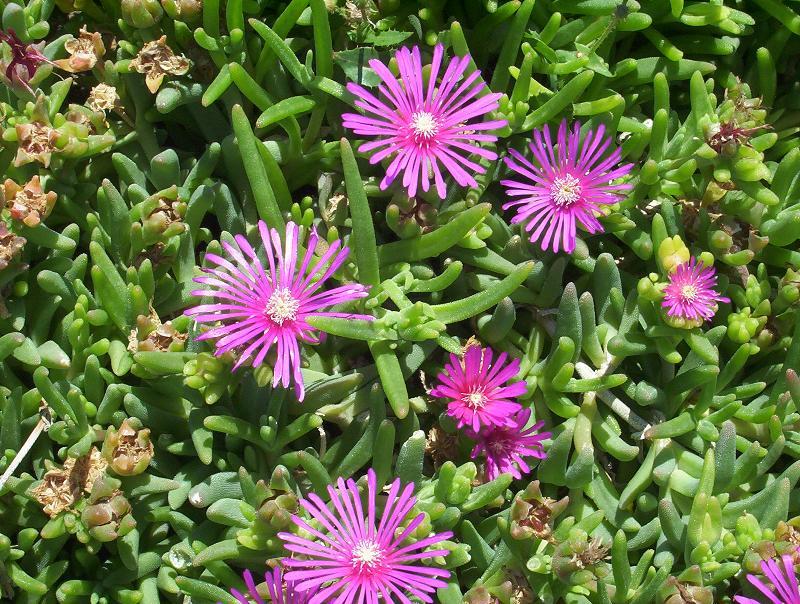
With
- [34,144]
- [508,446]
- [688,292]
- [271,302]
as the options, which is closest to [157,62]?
[34,144]

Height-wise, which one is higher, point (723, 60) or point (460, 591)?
point (723, 60)

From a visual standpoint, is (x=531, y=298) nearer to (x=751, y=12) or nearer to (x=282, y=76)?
(x=282, y=76)

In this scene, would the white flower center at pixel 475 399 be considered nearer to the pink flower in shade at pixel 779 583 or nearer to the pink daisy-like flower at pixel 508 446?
the pink daisy-like flower at pixel 508 446

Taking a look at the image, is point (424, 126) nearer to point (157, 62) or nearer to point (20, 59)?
point (157, 62)

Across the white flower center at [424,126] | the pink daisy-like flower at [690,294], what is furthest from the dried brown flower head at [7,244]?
the pink daisy-like flower at [690,294]

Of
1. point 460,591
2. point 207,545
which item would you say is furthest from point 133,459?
point 460,591

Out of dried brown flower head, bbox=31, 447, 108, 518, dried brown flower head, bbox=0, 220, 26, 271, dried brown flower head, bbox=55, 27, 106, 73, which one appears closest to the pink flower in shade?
dried brown flower head, bbox=31, 447, 108, 518
